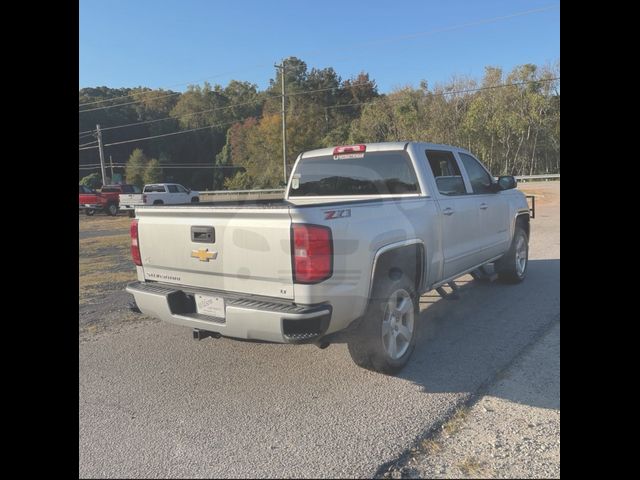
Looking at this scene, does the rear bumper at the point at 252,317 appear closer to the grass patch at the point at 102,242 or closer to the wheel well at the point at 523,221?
the wheel well at the point at 523,221

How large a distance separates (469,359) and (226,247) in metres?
2.33

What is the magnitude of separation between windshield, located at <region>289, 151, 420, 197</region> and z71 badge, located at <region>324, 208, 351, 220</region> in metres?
1.47

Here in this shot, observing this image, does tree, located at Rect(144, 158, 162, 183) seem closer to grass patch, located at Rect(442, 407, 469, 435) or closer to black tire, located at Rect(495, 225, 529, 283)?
black tire, located at Rect(495, 225, 529, 283)

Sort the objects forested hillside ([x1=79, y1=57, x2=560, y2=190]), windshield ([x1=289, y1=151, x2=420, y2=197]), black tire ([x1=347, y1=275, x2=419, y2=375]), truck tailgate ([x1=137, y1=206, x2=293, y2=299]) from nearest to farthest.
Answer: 1. truck tailgate ([x1=137, y1=206, x2=293, y2=299])
2. black tire ([x1=347, y1=275, x2=419, y2=375])
3. windshield ([x1=289, y1=151, x2=420, y2=197])
4. forested hillside ([x1=79, y1=57, x2=560, y2=190])

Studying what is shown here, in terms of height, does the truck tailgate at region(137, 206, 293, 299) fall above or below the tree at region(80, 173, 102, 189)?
below

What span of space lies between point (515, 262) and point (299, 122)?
153 ft

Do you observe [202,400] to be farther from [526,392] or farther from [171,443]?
[526,392]

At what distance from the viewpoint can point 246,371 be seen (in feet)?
13.0

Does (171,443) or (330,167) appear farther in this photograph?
(330,167)

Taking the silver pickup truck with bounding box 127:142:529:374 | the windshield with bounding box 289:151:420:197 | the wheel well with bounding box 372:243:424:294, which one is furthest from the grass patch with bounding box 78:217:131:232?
the wheel well with bounding box 372:243:424:294

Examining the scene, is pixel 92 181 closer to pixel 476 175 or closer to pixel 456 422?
pixel 476 175

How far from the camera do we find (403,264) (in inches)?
160

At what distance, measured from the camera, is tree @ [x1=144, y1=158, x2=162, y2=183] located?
65875mm

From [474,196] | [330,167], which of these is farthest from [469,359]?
[330,167]
